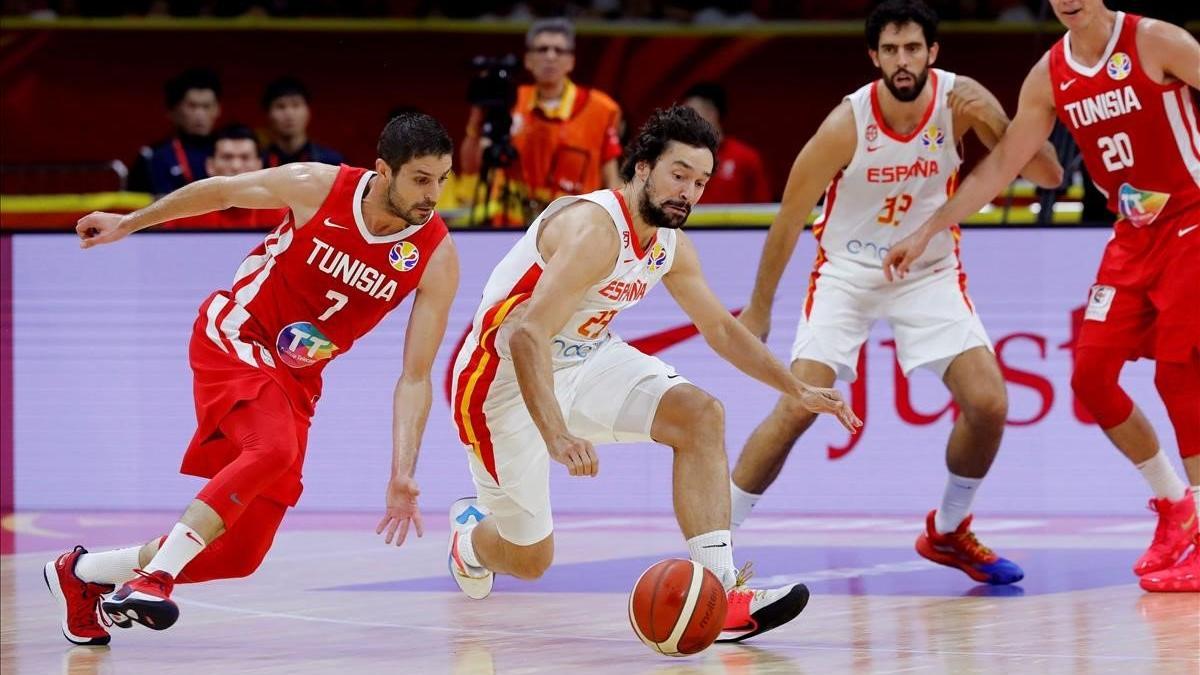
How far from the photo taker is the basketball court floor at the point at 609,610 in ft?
18.1

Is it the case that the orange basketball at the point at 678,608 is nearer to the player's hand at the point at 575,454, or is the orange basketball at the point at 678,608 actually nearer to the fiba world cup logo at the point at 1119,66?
the player's hand at the point at 575,454

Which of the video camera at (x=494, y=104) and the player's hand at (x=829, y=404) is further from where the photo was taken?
the video camera at (x=494, y=104)

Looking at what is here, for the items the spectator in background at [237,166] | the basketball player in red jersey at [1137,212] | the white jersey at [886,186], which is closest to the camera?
the basketball player in red jersey at [1137,212]

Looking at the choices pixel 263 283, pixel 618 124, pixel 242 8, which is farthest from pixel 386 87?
pixel 263 283

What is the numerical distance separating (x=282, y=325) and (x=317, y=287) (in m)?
0.19

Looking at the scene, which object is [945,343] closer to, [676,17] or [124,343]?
[124,343]

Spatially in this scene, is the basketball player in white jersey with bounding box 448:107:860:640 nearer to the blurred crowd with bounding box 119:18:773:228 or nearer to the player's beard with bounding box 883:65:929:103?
the player's beard with bounding box 883:65:929:103

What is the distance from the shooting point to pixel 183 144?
10.8 metres

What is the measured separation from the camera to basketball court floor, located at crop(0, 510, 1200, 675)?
5.53 meters

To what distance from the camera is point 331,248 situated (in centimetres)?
614

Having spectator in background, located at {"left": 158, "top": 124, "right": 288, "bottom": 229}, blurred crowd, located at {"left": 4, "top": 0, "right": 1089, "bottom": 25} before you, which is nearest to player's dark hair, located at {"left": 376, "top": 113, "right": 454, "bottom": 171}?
spectator in background, located at {"left": 158, "top": 124, "right": 288, "bottom": 229}

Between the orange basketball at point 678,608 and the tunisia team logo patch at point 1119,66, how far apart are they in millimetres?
2677

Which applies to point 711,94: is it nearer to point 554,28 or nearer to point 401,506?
point 554,28

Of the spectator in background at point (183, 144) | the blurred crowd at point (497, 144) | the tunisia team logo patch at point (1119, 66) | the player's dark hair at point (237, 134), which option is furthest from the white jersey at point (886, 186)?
the spectator in background at point (183, 144)
